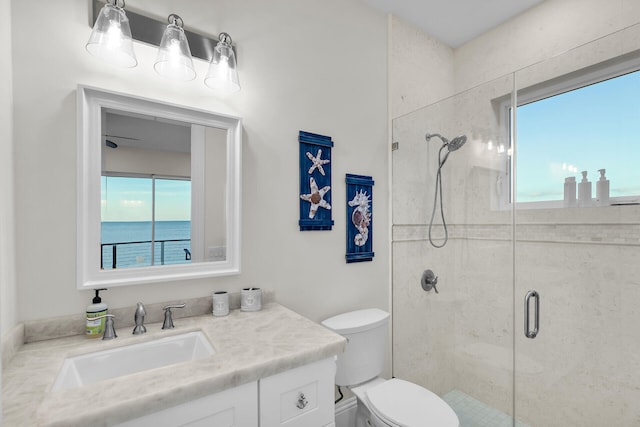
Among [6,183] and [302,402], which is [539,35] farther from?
[6,183]

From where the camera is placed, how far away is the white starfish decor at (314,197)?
182 cm

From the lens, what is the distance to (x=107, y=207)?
1.28 m

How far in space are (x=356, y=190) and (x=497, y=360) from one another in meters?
1.39

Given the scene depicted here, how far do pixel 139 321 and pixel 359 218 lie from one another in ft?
4.34

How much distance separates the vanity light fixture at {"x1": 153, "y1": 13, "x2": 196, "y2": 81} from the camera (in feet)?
4.35

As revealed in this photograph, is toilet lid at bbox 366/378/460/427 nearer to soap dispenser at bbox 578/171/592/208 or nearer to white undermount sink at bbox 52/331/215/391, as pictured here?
white undermount sink at bbox 52/331/215/391

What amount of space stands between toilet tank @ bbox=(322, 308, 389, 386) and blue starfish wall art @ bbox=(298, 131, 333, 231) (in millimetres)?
560

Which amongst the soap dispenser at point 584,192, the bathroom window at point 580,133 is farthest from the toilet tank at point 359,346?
the soap dispenser at point 584,192

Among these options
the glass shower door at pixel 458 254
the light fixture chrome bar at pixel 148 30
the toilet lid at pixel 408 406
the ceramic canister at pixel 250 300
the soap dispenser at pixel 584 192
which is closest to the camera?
the light fixture chrome bar at pixel 148 30

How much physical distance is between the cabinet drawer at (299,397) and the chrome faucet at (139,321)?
0.58 metres

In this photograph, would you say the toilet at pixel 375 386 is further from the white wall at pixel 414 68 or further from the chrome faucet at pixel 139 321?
the white wall at pixel 414 68

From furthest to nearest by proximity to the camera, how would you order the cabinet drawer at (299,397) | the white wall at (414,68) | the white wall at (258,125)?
the white wall at (414,68) → the white wall at (258,125) → the cabinet drawer at (299,397)

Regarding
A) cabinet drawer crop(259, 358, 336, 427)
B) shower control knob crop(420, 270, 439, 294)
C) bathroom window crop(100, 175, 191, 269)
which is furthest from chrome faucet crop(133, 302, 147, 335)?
shower control knob crop(420, 270, 439, 294)

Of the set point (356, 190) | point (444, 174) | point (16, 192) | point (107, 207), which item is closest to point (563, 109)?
point (444, 174)
